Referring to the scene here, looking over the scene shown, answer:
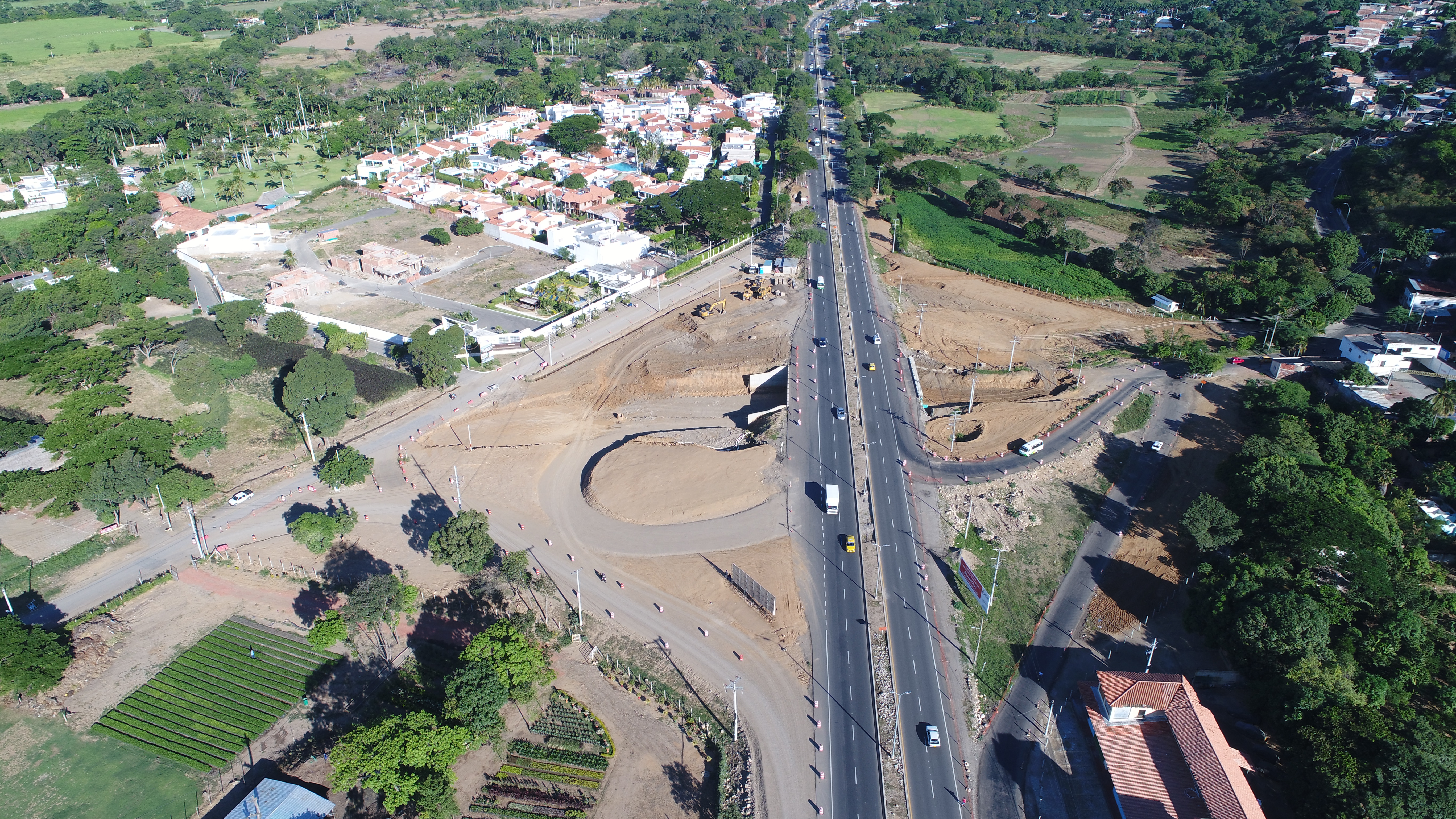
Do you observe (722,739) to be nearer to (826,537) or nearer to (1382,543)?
(826,537)

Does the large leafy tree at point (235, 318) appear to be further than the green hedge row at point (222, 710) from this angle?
Yes

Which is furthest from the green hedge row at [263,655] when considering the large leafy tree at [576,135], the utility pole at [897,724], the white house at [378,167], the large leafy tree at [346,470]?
the large leafy tree at [576,135]

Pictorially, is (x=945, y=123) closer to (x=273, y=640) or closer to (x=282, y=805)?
(x=273, y=640)

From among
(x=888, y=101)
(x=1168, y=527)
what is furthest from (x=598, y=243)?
(x=888, y=101)

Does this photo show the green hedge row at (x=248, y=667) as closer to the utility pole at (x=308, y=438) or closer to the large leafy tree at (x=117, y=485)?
the large leafy tree at (x=117, y=485)

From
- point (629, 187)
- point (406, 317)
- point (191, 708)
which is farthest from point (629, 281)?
point (191, 708)
